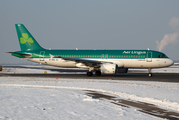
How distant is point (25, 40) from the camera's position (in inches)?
1280

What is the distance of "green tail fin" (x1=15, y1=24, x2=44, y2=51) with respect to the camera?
32.4 meters

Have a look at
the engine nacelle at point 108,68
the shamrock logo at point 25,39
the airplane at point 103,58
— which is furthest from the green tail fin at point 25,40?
the engine nacelle at point 108,68

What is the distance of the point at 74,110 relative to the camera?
8.34 metres

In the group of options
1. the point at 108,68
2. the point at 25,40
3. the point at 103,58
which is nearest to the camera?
the point at 108,68

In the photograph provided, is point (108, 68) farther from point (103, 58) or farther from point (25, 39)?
point (25, 39)

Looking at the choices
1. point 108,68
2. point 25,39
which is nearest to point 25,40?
point 25,39

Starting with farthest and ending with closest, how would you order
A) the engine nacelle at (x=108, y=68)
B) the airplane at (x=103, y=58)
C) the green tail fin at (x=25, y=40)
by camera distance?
the green tail fin at (x=25, y=40), the airplane at (x=103, y=58), the engine nacelle at (x=108, y=68)

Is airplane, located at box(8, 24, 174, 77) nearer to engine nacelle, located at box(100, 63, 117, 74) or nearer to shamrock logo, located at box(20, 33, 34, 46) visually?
engine nacelle, located at box(100, 63, 117, 74)

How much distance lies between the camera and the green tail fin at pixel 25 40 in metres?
32.4

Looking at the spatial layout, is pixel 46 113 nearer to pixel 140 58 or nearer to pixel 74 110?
pixel 74 110

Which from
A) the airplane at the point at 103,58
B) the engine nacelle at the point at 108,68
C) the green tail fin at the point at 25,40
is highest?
the green tail fin at the point at 25,40

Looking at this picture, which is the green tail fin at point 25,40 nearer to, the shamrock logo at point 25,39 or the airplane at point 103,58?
the shamrock logo at point 25,39

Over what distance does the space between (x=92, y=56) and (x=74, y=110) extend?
22.2m

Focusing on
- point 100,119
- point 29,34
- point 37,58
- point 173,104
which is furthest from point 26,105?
point 29,34
